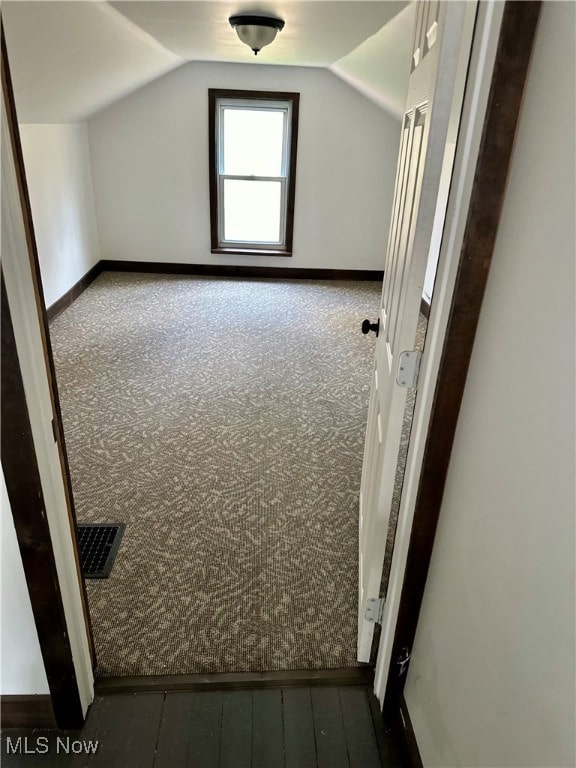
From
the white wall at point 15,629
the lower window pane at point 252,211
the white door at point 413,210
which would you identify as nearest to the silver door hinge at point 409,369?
the white door at point 413,210

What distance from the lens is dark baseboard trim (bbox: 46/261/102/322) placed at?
13.9 ft

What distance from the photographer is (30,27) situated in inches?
79.8

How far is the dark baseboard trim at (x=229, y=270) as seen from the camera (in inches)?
218

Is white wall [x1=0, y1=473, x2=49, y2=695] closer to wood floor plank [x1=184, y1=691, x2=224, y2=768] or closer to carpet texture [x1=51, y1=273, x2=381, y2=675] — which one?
carpet texture [x1=51, y1=273, x2=381, y2=675]

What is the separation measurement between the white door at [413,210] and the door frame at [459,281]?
55 mm

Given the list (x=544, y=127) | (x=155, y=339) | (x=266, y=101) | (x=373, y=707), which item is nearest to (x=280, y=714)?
(x=373, y=707)

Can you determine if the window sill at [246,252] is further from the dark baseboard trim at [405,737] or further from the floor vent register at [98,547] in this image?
the dark baseboard trim at [405,737]

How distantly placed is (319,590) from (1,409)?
4.37 ft

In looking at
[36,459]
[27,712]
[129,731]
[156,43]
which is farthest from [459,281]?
[156,43]

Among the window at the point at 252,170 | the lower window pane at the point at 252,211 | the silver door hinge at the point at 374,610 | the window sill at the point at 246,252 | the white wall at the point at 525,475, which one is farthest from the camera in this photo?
the window sill at the point at 246,252

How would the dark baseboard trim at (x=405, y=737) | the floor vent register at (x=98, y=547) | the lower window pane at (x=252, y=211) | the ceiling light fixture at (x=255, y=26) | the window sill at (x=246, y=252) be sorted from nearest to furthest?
the dark baseboard trim at (x=405, y=737), the floor vent register at (x=98, y=547), the ceiling light fixture at (x=255, y=26), the lower window pane at (x=252, y=211), the window sill at (x=246, y=252)

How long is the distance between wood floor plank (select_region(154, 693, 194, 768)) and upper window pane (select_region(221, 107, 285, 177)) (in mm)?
4705

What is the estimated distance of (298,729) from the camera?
1.50 m

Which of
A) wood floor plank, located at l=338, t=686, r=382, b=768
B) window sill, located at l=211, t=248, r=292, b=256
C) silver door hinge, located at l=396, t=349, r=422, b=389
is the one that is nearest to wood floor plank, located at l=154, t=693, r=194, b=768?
wood floor plank, located at l=338, t=686, r=382, b=768
